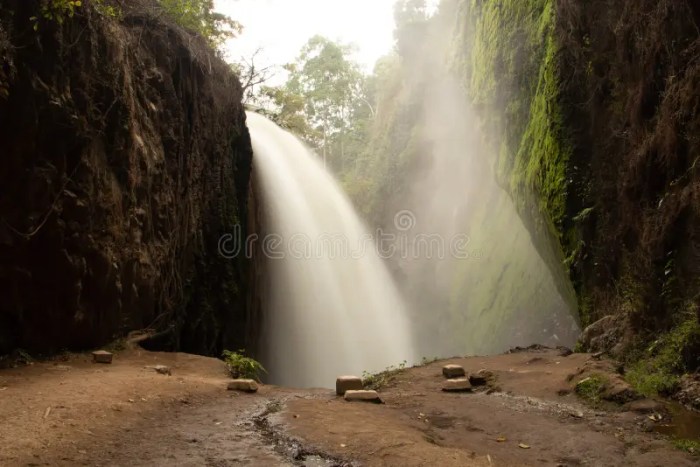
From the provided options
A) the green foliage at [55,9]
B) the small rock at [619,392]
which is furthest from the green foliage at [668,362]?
the green foliage at [55,9]

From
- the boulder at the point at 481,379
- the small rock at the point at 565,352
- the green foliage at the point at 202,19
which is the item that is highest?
the green foliage at the point at 202,19

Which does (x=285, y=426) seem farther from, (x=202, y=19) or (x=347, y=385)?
(x=202, y=19)

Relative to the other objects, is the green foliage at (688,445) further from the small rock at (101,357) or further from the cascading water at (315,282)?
the cascading water at (315,282)

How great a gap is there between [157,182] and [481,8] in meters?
12.7

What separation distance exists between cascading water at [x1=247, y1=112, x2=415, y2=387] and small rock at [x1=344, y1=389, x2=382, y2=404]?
10.8 meters

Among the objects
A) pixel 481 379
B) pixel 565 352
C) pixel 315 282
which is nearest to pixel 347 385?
pixel 481 379

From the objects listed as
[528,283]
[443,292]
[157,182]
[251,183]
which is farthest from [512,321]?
[157,182]

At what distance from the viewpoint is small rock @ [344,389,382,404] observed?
19.4 feet

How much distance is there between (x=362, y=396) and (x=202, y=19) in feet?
38.2

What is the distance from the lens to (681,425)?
4.68 m

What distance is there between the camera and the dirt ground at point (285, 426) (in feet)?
11.9

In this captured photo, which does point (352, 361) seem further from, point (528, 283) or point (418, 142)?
point (418, 142)

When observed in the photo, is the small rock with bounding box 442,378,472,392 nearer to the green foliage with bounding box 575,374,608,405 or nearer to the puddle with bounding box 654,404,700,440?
the green foliage with bounding box 575,374,608,405

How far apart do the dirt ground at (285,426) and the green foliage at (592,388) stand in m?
0.16
